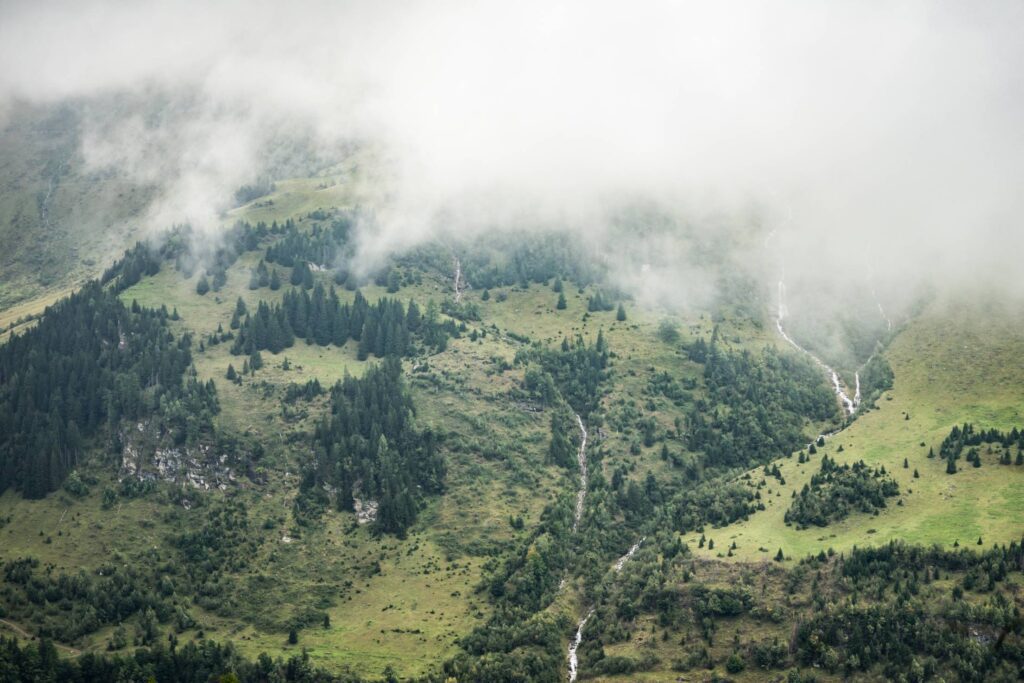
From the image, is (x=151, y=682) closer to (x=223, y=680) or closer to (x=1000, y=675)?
(x=223, y=680)

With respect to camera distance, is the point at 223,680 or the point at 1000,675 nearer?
the point at 223,680

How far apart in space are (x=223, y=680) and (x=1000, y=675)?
156 metres

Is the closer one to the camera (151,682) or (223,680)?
(223,680)

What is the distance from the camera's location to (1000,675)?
19950 centimetres

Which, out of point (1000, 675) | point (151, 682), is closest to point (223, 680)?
point (151, 682)

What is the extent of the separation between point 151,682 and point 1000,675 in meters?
171

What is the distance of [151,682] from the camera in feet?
648

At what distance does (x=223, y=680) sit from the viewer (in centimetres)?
12744

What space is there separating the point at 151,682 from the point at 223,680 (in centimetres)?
8207

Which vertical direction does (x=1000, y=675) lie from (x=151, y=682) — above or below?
above
